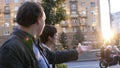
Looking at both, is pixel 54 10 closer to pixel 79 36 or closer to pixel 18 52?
pixel 18 52

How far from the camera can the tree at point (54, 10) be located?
13.9 metres

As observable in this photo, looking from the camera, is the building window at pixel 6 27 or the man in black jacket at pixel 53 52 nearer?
the man in black jacket at pixel 53 52

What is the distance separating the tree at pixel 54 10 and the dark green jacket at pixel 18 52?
1144 cm

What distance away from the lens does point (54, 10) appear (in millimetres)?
14281

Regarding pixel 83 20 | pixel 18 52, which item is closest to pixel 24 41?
pixel 18 52

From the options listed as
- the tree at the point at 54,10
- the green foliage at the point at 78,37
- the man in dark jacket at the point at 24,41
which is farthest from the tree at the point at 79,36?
the man in dark jacket at the point at 24,41

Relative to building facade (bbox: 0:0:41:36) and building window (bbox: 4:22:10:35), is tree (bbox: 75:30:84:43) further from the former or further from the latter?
building window (bbox: 4:22:10:35)

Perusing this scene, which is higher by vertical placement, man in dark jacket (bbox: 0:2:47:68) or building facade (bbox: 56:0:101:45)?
man in dark jacket (bbox: 0:2:47:68)

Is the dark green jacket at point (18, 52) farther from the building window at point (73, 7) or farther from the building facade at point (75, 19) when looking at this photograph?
the building window at point (73, 7)

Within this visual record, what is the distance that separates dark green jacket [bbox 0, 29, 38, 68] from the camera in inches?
82.0

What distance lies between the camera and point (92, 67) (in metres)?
19.6

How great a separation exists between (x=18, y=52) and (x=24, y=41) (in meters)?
0.13

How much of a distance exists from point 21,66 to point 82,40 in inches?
2369

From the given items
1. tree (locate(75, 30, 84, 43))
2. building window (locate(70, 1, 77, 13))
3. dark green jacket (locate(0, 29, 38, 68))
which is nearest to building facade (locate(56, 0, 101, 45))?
building window (locate(70, 1, 77, 13))
